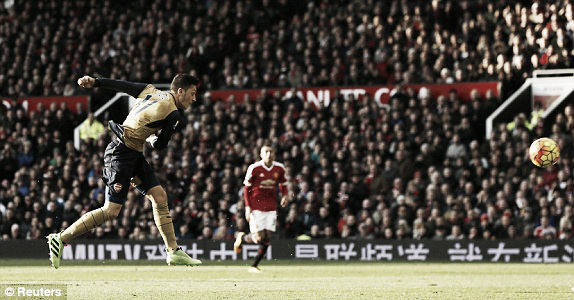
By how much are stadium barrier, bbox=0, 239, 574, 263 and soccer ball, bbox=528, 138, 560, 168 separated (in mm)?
6279

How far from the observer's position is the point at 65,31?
29297 millimetres

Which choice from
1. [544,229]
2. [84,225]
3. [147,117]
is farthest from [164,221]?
[544,229]

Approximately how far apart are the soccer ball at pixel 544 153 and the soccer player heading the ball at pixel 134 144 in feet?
16.6

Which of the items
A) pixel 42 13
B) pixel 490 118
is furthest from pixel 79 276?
pixel 42 13

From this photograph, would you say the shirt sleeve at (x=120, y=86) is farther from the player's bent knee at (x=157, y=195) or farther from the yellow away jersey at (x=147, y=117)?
the player's bent knee at (x=157, y=195)

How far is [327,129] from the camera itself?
23125 mm

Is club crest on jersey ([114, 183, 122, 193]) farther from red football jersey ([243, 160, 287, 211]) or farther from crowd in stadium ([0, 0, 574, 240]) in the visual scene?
crowd in stadium ([0, 0, 574, 240])

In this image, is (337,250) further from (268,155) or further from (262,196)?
(268,155)

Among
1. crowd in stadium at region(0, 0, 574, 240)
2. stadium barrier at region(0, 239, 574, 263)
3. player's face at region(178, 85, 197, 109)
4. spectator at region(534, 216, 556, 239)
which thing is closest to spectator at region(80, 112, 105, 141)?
crowd in stadium at region(0, 0, 574, 240)

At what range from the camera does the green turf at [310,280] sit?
11.1m

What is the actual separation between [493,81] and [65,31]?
1285cm

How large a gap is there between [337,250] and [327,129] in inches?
129

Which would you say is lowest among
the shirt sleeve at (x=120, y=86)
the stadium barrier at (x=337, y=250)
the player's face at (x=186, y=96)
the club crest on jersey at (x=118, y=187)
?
the stadium barrier at (x=337, y=250)

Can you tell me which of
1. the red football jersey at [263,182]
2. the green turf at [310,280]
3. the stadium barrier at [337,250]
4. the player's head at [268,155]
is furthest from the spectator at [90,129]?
the player's head at [268,155]
